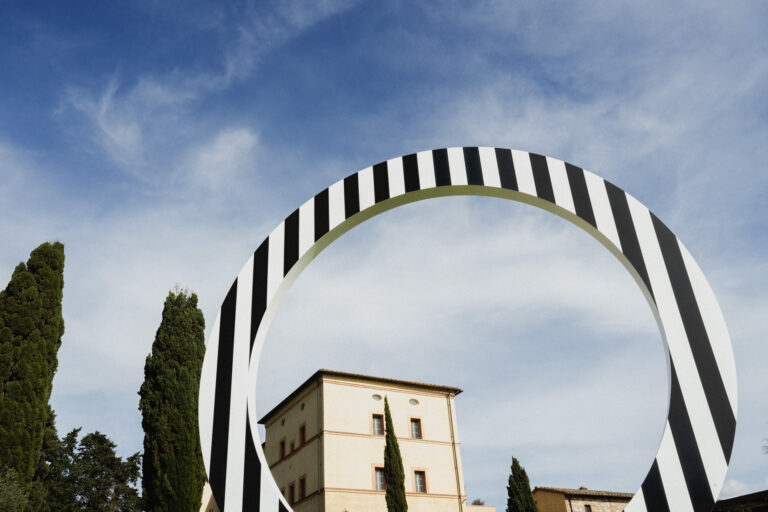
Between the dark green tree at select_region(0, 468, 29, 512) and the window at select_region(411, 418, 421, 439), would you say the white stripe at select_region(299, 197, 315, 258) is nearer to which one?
the dark green tree at select_region(0, 468, 29, 512)

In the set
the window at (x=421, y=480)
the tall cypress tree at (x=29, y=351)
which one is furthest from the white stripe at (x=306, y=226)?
Result: the window at (x=421, y=480)

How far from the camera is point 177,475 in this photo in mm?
17000

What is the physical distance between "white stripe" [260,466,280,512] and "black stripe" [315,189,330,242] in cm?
206

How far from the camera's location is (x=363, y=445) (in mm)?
34344

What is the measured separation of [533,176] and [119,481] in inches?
1573

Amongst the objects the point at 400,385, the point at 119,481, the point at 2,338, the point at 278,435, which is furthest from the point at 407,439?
the point at 2,338

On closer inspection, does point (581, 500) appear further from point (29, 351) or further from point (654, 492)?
point (654, 492)

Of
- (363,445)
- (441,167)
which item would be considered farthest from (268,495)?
(363,445)

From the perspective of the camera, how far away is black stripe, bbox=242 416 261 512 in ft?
15.5

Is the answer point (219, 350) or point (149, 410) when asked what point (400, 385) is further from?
point (219, 350)

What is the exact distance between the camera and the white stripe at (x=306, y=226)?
17.9 feet

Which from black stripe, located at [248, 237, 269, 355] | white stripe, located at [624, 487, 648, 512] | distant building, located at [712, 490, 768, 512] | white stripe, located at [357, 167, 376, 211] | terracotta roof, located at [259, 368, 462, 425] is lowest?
white stripe, located at [624, 487, 648, 512]

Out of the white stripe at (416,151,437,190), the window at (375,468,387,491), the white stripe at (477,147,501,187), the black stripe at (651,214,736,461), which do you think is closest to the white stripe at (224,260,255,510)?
the white stripe at (416,151,437,190)

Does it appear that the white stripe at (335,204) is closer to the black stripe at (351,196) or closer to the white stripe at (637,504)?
the black stripe at (351,196)
